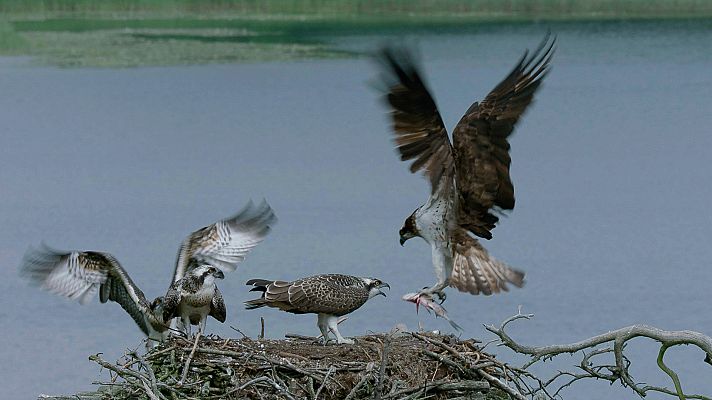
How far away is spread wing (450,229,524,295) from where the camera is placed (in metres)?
8.71

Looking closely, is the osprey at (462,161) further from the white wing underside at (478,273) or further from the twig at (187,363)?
the twig at (187,363)

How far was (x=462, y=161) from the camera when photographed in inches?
331

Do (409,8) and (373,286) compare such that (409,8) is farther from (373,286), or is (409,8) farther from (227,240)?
(373,286)

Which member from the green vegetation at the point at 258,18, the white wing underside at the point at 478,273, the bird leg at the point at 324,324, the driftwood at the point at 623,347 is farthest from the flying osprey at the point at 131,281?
the green vegetation at the point at 258,18

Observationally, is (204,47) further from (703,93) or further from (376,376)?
(376,376)

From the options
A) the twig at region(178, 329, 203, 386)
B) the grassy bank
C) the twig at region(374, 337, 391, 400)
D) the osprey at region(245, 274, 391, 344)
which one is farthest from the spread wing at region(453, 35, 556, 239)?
the grassy bank

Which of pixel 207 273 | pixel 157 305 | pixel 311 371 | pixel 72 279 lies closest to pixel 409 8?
pixel 72 279

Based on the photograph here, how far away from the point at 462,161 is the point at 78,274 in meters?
2.17

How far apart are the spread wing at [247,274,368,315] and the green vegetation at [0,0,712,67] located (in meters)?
19.9

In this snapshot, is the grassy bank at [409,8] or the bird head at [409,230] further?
the grassy bank at [409,8]

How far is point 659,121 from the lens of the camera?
75.4 ft

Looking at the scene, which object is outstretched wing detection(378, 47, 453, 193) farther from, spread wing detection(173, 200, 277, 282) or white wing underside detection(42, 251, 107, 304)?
white wing underside detection(42, 251, 107, 304)

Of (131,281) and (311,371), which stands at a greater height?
(131,281)

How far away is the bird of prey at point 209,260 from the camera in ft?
25.8
